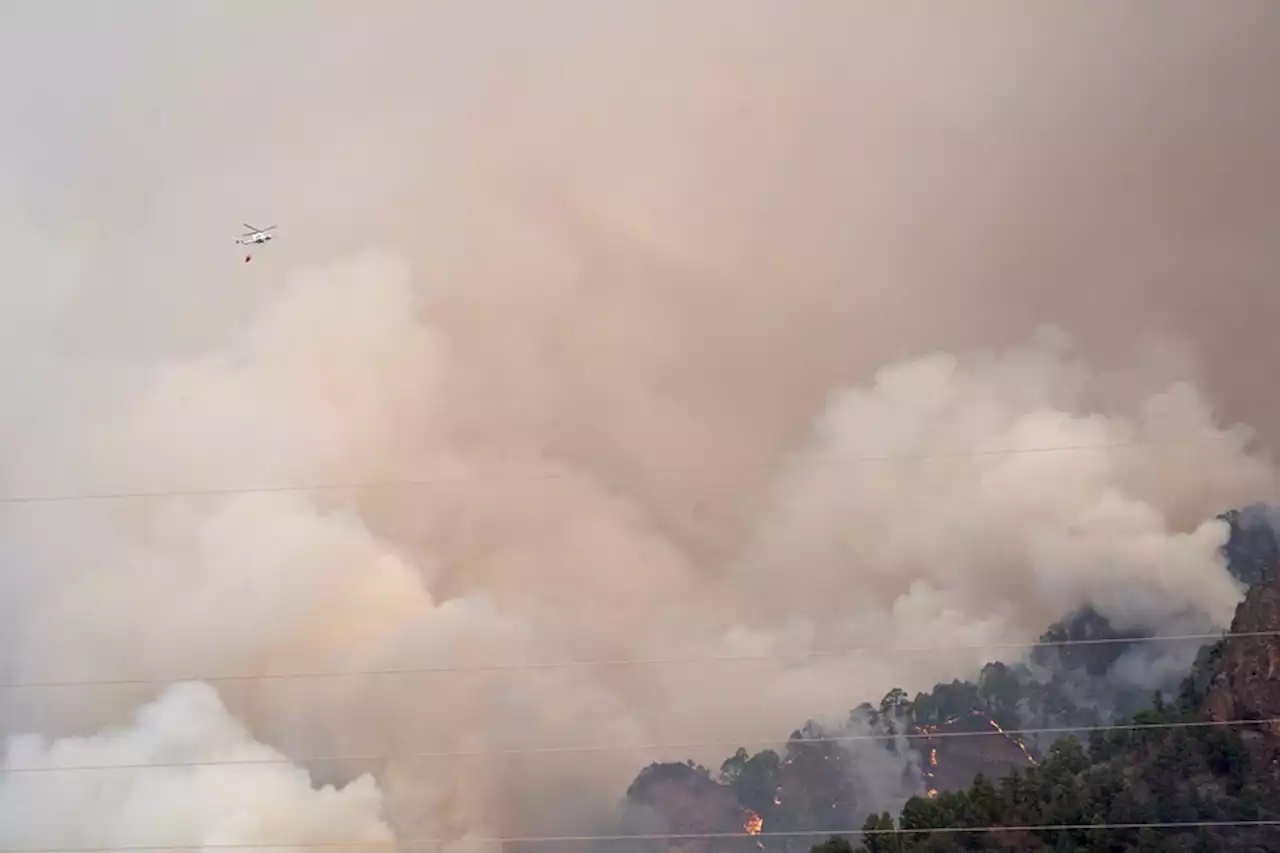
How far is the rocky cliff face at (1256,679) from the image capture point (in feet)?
67.2

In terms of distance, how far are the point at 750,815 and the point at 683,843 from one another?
213cm

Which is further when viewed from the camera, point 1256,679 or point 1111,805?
point 1256,679

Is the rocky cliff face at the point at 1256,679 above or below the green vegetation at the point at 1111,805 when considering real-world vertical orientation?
above

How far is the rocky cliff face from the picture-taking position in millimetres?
20469

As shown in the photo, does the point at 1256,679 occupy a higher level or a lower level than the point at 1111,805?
higher

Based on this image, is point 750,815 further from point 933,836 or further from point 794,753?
point 933,836

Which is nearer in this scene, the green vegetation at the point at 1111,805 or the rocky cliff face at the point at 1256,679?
the green vegetation at the point at 1111,805

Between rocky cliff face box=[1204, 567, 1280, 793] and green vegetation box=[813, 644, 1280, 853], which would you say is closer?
green vegetation box=[813, 644, 1280, 853]

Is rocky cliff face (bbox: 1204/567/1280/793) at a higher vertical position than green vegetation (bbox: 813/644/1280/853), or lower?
higher

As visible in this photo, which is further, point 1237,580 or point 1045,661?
point 1045,661

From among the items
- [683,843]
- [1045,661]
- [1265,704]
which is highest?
[1045,661]

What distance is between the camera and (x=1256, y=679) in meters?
22.0

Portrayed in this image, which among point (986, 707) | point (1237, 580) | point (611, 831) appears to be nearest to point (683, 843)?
point (611, 831)

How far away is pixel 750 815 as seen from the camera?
29984 mm
